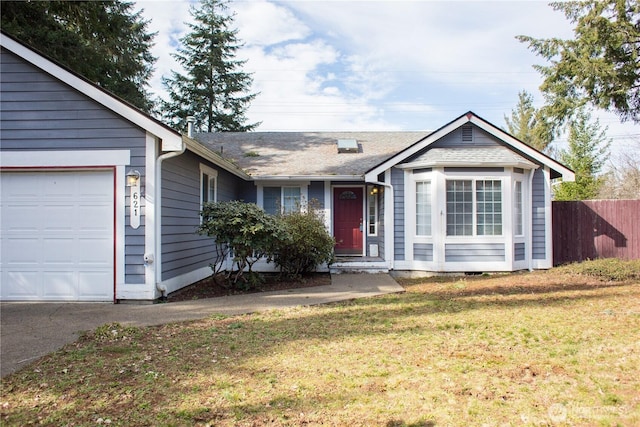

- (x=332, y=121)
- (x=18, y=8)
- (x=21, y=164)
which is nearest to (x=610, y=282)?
(x=21, y=164)

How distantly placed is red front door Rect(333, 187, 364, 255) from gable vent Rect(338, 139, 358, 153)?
5.99 ft

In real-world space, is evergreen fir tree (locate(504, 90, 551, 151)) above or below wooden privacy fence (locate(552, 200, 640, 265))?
above

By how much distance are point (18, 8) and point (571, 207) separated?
1781cm

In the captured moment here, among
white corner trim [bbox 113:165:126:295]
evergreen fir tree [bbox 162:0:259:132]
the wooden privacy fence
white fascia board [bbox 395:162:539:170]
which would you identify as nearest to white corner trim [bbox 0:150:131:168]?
white corner trim [bbox 113:165:126:295]

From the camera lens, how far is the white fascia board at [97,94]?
7402 millimetres

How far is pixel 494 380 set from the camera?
3.76m

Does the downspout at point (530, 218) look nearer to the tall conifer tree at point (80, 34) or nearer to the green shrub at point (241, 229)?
the green shrub at point (241, 229)

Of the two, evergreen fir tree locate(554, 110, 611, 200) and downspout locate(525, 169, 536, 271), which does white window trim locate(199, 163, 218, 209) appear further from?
evergreen fir tree locate(554, 110, 611, 200)

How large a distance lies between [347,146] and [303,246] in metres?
5.41

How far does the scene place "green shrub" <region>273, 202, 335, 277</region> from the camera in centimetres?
1020

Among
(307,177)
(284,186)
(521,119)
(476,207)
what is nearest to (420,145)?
(476,207)

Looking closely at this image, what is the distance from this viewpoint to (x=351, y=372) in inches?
157

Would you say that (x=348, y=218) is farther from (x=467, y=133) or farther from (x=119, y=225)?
(x=119, y=225)

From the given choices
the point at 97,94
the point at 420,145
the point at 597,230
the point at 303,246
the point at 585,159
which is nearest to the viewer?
the point at 97,94
